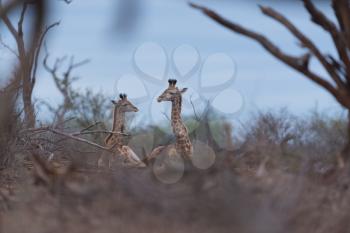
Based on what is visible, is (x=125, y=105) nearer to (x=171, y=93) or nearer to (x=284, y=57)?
(x=171, y=93)

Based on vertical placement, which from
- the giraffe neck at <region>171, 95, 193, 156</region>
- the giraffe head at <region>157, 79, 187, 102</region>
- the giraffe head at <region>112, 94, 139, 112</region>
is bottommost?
the giraffe neck at <region>171, 95, 193, 156</region>

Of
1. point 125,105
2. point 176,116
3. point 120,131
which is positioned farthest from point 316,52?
point 125,105

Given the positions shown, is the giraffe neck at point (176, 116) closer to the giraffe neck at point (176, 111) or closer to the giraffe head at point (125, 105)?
the giraffe neck at point (176, 111)

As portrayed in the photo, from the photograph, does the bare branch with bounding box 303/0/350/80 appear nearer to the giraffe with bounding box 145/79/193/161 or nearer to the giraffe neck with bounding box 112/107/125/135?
the giraffe with bounding box 145/79/193/161

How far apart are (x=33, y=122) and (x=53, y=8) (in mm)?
7533

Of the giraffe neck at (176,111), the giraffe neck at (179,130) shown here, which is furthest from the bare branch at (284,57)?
the giraffe neck at (176,111)

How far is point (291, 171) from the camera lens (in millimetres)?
5348

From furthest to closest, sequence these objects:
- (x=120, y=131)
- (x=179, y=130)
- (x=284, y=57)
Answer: (x=120, y=131) → (x=179, y=130) → (x=284, y=57)

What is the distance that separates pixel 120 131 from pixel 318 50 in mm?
5793

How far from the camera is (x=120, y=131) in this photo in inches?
449

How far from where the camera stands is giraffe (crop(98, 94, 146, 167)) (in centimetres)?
1002

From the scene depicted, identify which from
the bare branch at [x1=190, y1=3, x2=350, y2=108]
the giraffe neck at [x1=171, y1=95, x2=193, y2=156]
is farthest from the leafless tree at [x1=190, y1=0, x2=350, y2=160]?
the giraffe neck at [x1=171, y1=95, x2=193, y2=156]

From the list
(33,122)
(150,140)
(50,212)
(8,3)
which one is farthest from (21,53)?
(150,140)

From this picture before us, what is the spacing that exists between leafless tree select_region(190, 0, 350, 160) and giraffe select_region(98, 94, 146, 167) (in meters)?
4.11
